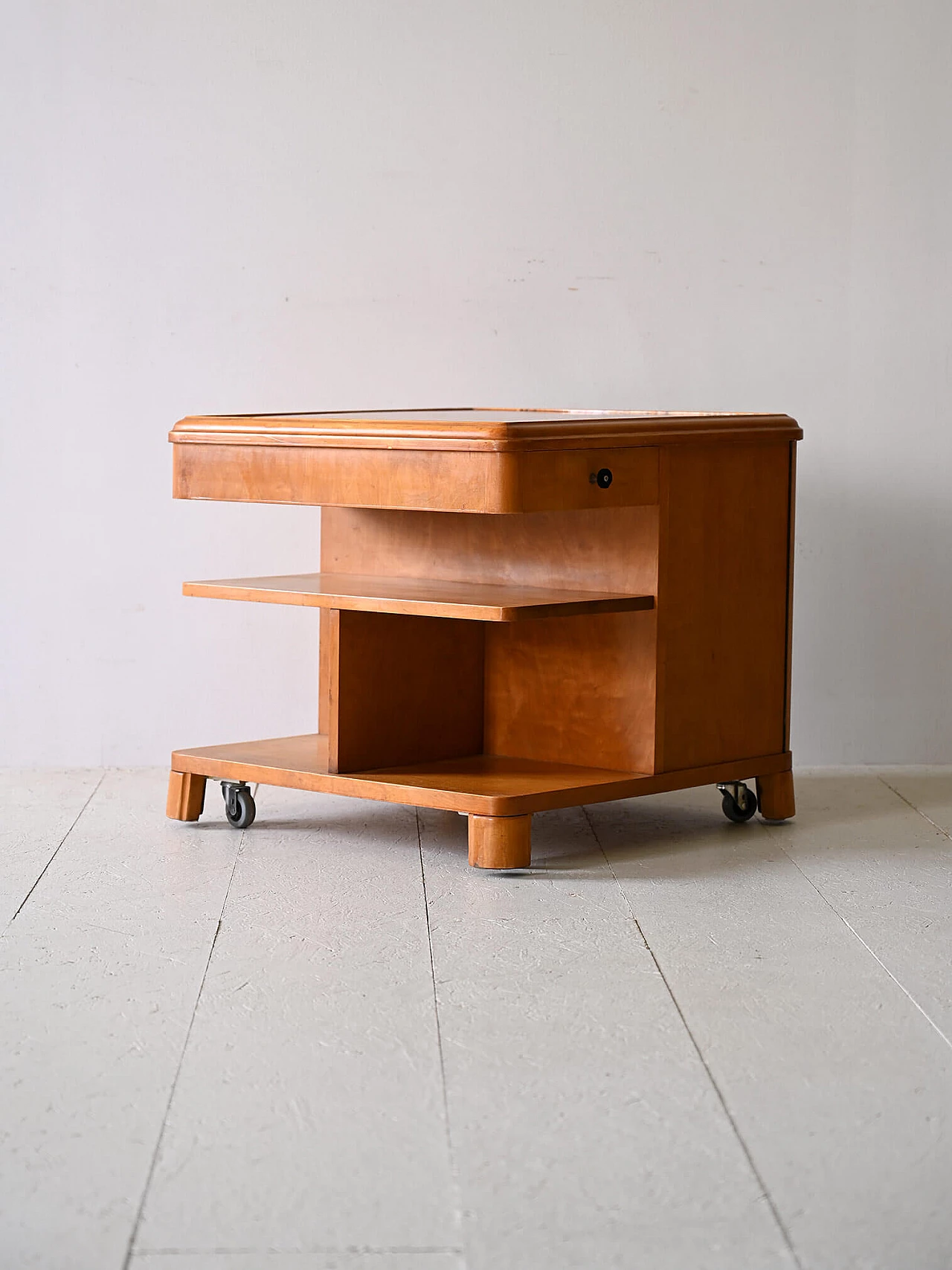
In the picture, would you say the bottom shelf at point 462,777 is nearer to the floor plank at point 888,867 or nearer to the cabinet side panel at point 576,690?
the cabinet side panel at point 576,690

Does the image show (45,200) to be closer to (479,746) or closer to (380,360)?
(380,360)

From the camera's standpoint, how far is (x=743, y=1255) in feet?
3.58

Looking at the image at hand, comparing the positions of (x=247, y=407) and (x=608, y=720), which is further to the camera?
(x=247, y=407)

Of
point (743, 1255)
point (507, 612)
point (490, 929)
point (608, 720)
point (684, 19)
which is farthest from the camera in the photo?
point (684, 19)

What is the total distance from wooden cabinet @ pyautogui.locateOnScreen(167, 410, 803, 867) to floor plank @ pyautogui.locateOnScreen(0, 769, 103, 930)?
0.71 ft

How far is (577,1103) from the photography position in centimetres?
135

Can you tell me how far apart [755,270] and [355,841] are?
4.19 feet

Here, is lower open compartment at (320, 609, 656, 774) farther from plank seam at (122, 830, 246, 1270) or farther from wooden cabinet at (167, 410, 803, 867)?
plank seam at (122, 830, 246, 1270)

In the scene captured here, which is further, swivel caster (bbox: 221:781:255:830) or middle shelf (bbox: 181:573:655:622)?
swivel caster (bbox: 221:781:255:830)

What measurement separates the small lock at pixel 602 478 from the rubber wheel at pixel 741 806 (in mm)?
607

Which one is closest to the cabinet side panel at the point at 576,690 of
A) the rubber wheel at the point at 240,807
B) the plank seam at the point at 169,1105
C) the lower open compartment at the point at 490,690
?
the lower open compartment at the point at 490,690

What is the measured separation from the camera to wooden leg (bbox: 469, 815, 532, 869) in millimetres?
2127

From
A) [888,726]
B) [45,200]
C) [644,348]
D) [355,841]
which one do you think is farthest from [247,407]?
[888,726]

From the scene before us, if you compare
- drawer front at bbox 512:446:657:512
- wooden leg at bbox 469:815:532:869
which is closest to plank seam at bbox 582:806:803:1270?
wooden leg at bbox 469:815:532:869
